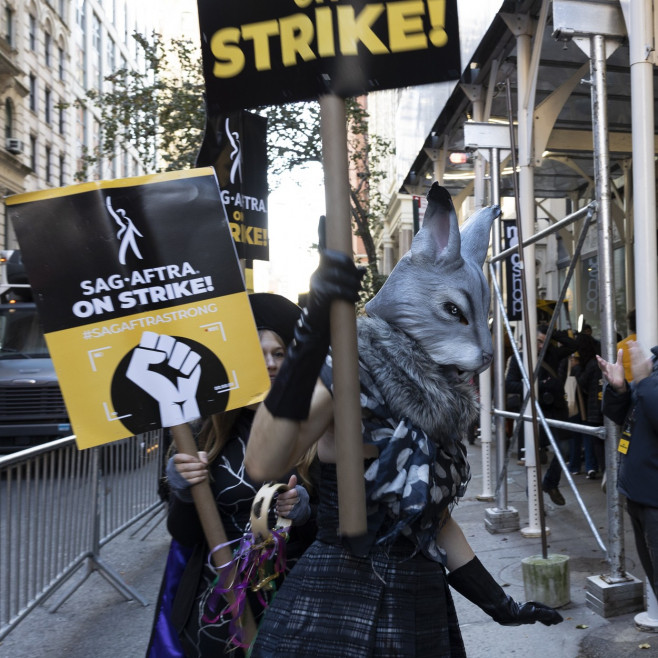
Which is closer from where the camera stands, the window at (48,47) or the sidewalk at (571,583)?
the sidewalk at (571,583)

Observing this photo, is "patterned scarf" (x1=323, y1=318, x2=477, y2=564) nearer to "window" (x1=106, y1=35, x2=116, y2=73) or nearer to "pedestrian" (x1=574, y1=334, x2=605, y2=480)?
"pedestrian" (x1=574, y1=334, x2=605, y2=480)

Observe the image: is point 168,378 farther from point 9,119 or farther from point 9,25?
point 9,25

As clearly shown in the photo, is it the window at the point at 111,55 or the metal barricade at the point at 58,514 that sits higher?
the window at the point at 111,55

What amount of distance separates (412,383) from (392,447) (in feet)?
0.51

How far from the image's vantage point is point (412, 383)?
1921mm

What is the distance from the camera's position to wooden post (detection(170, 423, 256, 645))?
2.49m

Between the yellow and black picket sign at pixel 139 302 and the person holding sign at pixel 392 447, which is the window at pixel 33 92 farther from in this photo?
the person holding sign at pixel 392 447

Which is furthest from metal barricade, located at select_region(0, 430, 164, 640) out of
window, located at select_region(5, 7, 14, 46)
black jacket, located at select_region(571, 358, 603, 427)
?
window, located at select_region(5, 7, 14, 46)

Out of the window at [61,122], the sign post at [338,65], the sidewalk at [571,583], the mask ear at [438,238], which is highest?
the window at [61,122]

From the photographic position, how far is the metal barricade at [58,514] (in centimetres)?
446

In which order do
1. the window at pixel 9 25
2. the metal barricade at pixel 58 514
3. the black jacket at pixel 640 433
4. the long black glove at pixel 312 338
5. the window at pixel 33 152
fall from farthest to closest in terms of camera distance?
the window at pixel 33 152, the window at pixel 9 25, the metal barricade at pixel 58 514, the black jacket at pixel 640 433, the long black glove at pixel 312 338

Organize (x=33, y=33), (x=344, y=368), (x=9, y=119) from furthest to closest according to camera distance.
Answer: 1. (x=33, y=33)
2. (x=9, y=119)
3. (x=344, y=368)

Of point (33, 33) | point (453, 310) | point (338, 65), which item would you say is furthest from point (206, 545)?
point (33, 33)

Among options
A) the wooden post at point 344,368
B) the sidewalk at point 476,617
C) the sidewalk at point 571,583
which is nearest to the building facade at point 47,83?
the sidewalk at point 571,583
